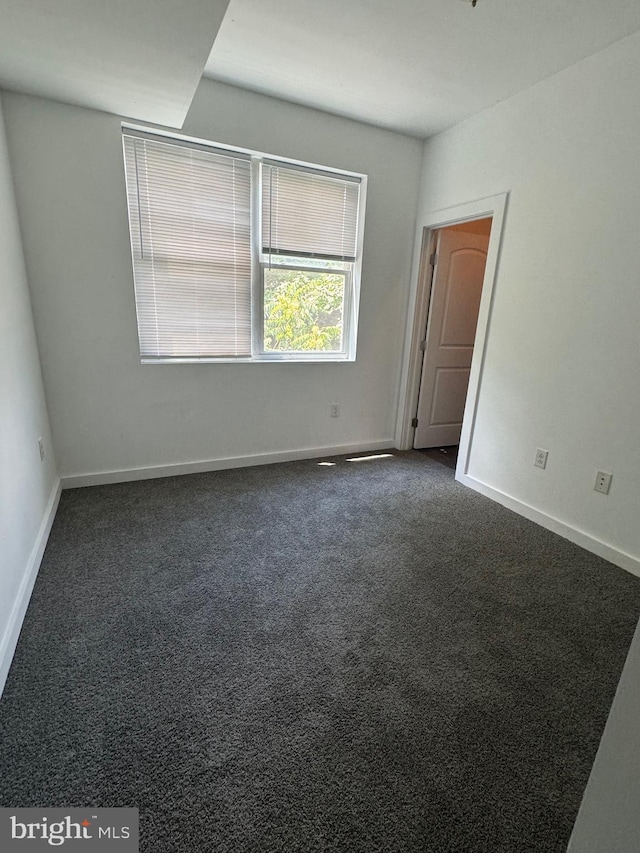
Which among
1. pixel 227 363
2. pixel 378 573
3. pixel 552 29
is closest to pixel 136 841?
pixel 378 573

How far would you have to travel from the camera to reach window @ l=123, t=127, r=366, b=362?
2.67 metres

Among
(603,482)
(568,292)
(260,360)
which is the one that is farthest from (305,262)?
(603,482)

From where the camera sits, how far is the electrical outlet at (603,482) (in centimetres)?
223

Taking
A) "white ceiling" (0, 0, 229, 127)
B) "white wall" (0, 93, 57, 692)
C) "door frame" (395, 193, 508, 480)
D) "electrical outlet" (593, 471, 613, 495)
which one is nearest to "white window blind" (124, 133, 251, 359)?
"white ceiling" (0, 0, 229, 127)

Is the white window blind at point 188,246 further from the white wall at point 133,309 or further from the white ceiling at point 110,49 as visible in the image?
the white ceiling at point 110,49

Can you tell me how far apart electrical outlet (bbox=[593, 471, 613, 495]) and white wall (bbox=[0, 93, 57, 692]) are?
2920 millimetres

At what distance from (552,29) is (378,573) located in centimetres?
288

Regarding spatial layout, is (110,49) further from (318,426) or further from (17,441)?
(318,426)

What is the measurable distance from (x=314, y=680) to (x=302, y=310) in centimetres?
266

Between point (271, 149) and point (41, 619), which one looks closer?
point (41, 619)

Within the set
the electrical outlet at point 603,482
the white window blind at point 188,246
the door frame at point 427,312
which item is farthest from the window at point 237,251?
the electrical outlet at point 603,482

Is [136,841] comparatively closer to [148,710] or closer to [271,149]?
[148,710]

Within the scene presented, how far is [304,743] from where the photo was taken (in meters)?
1.22

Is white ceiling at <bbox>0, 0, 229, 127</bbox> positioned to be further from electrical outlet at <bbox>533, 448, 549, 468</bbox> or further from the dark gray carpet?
electrical outlet at <bbox>533, 448, 549, 468</bbox>
